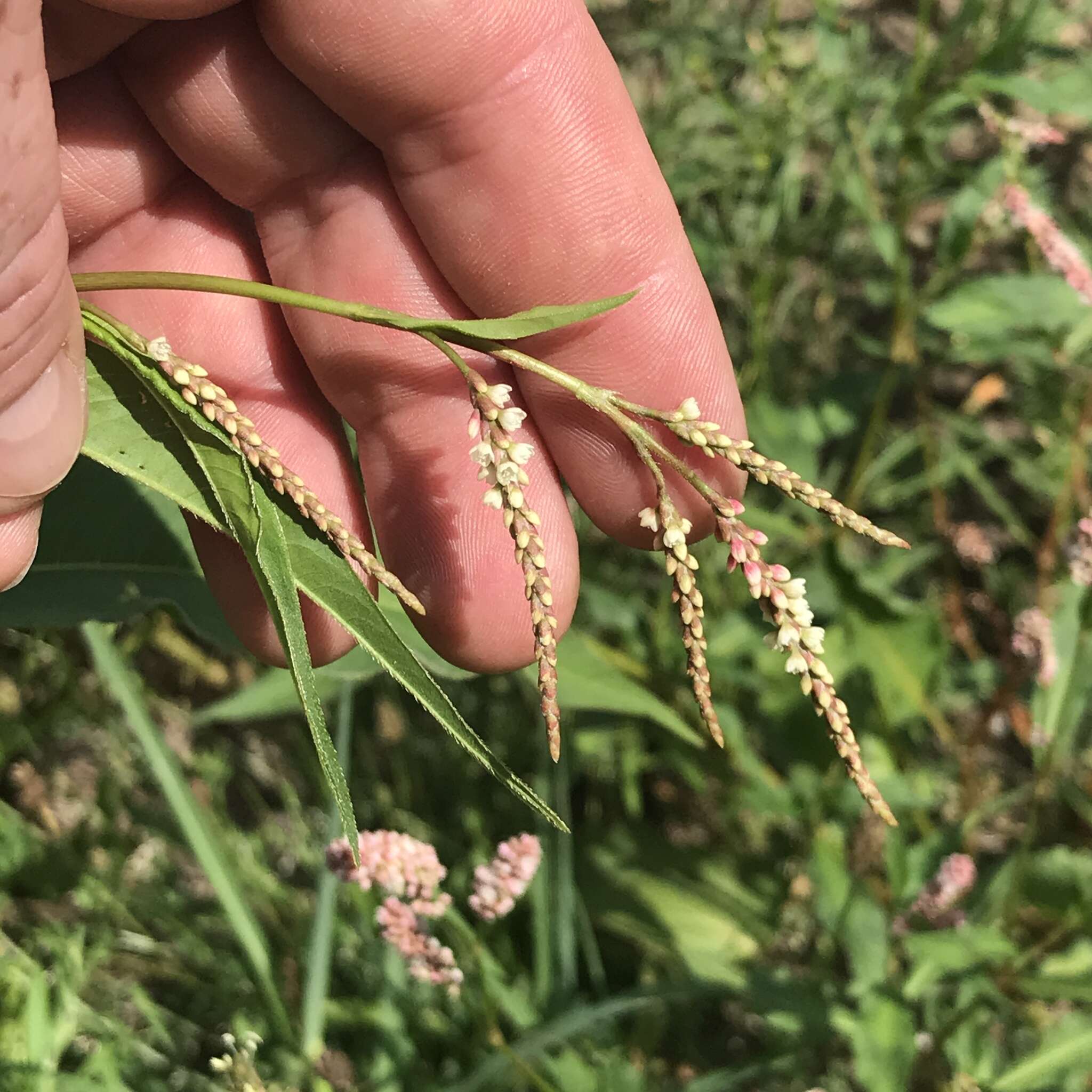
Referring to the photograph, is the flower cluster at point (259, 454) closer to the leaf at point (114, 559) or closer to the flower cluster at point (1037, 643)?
the leaf at point (114, 559)

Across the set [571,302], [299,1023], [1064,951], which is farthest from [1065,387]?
[299,1023]

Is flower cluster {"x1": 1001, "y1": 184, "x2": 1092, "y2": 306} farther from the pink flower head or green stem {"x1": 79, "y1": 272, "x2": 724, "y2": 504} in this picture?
the pink flower head

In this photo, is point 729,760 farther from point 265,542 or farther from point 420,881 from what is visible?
point 265,542

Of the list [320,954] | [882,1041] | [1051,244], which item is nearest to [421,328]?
[320,954]

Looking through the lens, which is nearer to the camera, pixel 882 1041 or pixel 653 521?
pixel 653 521

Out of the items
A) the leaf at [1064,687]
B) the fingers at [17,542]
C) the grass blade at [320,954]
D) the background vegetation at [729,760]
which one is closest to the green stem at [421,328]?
the fingers at [17,542]

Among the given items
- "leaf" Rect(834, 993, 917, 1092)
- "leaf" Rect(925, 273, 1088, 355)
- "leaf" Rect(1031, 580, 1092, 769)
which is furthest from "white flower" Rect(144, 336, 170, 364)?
"leaf" Rect(1031, 580, 1092, 769)
